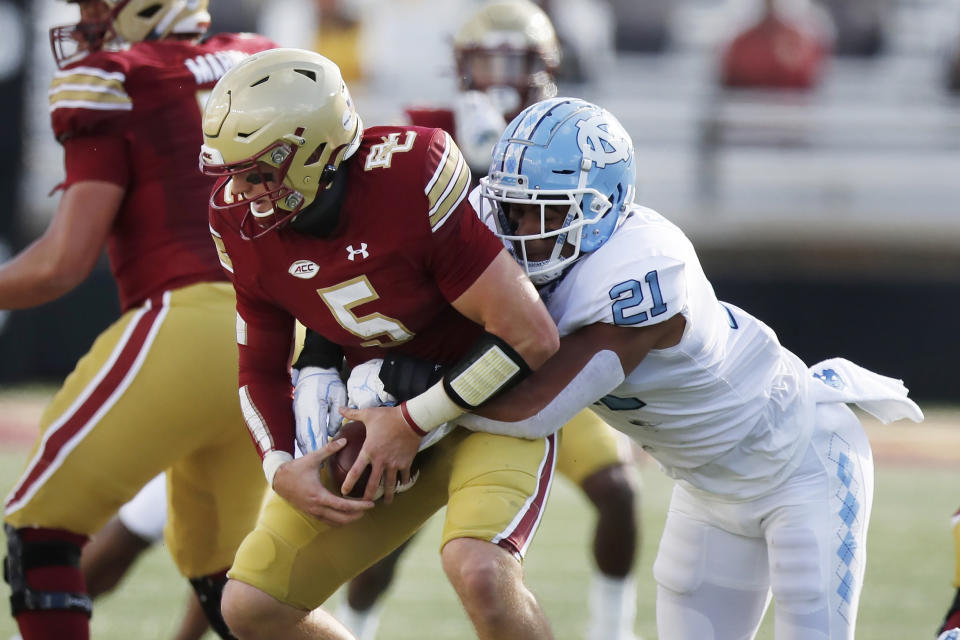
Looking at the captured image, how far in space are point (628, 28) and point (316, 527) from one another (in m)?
9.85

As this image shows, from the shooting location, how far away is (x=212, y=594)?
3.57 meters

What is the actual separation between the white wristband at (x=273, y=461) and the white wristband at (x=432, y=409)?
1.08 ft

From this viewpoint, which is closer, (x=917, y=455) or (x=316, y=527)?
(x=316, y=527)

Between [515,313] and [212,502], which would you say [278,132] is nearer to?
[515,313]

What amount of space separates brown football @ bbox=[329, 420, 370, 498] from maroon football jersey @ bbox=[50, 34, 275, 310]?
0.85m

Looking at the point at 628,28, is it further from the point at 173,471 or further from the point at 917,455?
the point at 173,471

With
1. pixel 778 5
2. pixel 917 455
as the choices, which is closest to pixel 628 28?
pixel 778 5

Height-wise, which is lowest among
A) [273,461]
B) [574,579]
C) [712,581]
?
[574,579]

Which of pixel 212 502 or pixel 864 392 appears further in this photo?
pixel 212 502

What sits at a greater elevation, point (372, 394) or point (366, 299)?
point (366, 299)

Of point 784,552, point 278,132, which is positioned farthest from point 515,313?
point 784,552

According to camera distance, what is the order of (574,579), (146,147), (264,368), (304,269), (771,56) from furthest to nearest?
1. (771,56)
2. (574,579)
3. (146,147)
4. (264,368)
5. (304,269)

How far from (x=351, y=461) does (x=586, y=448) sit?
1316 millimetres

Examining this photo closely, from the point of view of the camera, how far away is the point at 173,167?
343 cm
